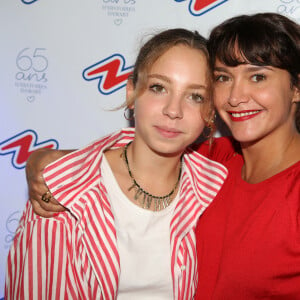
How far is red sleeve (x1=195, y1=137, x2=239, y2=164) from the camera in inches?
74.2

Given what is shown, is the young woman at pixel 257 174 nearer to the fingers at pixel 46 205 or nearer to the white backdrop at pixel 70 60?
the white backdrop at pixel 70 60

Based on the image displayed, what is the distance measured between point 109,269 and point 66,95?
3.76 ft

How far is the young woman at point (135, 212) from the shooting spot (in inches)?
53.3

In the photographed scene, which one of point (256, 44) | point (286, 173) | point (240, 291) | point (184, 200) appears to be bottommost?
point (240, 291)

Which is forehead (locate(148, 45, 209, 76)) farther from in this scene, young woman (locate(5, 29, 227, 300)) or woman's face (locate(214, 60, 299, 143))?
woman's face (locate(214, 60, 299, 143))

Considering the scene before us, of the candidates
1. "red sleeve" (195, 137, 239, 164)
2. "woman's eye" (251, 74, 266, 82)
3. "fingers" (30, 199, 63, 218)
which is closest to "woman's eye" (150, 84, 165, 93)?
"woman's eye" (251, 74, 266, 82)

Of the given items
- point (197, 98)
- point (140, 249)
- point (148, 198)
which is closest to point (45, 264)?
point (140, 249)

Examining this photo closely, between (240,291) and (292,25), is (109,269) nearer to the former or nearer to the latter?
(240,291)

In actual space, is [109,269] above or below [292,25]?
below

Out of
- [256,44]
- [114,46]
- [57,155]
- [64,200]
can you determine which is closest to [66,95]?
[114,46]

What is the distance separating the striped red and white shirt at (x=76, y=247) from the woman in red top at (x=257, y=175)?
9 centimetres

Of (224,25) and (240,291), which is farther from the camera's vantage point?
(224,25)

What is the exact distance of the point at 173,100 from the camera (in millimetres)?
1430

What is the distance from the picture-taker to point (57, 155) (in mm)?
1536
